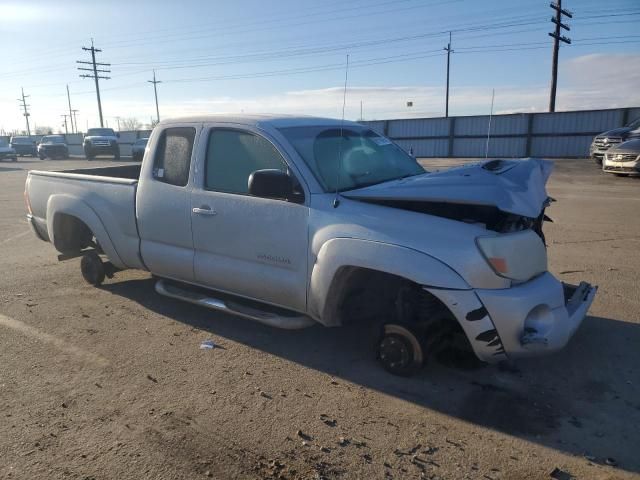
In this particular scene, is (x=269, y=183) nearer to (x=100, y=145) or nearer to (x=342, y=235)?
(x=342, y=235)

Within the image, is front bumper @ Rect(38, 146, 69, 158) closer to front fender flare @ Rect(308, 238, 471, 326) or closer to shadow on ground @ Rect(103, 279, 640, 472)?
shadow on ground @ Rect(103, 279, 640, 472)

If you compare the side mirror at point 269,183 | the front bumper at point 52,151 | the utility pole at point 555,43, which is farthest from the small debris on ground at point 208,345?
the front bumper at point 52,151

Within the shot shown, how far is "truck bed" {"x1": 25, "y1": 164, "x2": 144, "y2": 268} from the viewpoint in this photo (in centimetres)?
511

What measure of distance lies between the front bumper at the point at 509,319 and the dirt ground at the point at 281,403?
0.40m

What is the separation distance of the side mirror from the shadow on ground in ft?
4.44

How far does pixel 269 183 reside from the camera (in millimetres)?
3676

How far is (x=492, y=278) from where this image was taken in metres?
3.17

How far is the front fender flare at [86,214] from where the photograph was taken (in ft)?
17.5

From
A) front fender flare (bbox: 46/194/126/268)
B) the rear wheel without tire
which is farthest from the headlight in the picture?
the rear wheel without tire

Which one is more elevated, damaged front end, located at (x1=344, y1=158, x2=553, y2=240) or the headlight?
damaged front end, located at (x1=344, y1=158, x2=553, y2=240)

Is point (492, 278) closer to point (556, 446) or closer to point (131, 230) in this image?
point (556, 446)

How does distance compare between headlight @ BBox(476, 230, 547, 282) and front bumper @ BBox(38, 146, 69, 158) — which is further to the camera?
front bumper @ BBox(38, 146, 69, 158)

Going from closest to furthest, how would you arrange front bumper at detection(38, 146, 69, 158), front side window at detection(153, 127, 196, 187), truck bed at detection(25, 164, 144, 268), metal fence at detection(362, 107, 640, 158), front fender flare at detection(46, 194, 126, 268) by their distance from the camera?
front side window at detection(153, 127, 196, 187) < truck bed at detection(25, 164, 144, 268) < front fender flare at detection(46, 194, 126, 268) < metal fence at detection(362, 107, 640, 158) < front bumper at detection(38, 146, 69, 158)

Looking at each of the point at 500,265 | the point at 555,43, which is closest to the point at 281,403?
the point at 500,265
